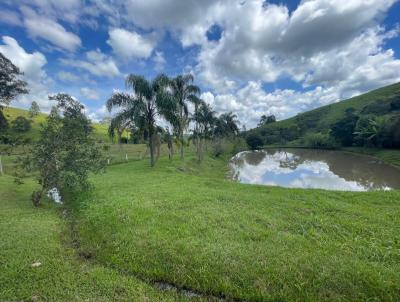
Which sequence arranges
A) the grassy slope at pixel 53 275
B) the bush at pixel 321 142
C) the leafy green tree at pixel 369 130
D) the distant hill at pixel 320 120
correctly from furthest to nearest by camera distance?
the distant hill at pixel 320 120 < the bush at pixel 321 142 < the leafy green tree at pixel 369 130 < the grassy slope at pixel 53 275


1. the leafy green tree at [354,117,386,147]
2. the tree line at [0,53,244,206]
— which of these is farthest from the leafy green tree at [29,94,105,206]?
the leafy green tree at [354,117,386,147]

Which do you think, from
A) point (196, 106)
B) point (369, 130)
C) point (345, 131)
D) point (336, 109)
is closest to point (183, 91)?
point (196, 106)

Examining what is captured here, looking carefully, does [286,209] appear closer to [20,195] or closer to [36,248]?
[36,248]

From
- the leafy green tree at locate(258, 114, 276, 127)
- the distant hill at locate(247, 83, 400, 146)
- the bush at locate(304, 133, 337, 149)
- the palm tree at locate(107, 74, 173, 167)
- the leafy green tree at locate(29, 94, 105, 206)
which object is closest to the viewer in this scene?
the leafy green tree at locate(29, 94, 105, 206)

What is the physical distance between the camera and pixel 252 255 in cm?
494

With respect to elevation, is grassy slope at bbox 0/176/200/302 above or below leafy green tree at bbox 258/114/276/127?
below

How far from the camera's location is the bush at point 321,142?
199ft

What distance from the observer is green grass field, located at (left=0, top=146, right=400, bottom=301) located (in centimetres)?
408

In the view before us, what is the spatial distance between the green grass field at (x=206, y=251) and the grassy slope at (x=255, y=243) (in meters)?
0.02

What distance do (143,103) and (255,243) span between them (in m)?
17.0

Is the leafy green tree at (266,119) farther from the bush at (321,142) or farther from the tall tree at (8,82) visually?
the tall tree at (8,82)

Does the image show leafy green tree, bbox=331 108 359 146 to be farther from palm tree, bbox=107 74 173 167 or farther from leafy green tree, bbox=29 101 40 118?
leafy green tree, bbox=29 101 40 118

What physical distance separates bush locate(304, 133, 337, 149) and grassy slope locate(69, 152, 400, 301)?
58678 millimetres

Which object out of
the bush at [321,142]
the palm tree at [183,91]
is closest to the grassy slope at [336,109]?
the bush at [321,142]
